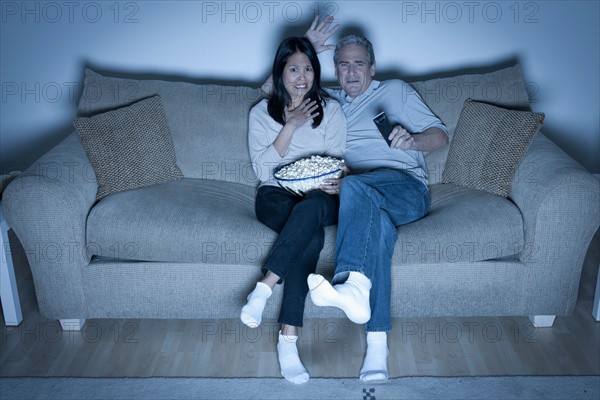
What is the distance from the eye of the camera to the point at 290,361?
2406 millimetres

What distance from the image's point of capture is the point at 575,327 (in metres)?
2.70

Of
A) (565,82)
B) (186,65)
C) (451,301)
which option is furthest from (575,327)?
(186,65)

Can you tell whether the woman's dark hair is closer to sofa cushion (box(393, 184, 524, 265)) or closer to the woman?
the woman

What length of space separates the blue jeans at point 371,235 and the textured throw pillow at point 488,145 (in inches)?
16.6

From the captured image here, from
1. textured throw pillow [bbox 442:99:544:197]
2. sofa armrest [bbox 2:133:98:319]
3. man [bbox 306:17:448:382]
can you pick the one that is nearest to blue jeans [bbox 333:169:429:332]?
man [bbox 306:17:448:382]

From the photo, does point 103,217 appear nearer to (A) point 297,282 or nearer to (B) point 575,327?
(A) point 297,282

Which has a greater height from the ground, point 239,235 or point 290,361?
point 239,235

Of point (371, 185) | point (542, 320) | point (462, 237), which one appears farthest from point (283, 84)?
point (542, 320)

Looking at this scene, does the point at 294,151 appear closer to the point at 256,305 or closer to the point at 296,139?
the point at 296,139

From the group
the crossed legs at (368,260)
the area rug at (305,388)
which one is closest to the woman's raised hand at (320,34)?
the crossed legs at (368,260)

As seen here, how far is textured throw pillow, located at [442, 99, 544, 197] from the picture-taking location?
9.00 feet

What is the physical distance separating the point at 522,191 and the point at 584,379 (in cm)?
71

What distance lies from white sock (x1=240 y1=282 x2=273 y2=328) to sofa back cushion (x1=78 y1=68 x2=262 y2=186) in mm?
755

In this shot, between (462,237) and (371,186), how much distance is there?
0.38 metres
